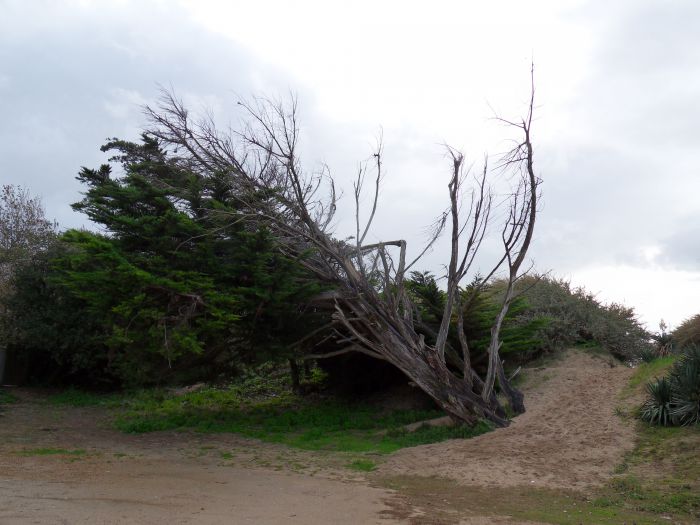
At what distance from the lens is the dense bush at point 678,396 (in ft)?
40.0

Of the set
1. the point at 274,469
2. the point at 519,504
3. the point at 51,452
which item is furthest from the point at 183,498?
the point at 51,452

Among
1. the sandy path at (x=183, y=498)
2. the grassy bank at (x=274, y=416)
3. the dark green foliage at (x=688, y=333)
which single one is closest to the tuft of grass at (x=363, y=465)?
the grassy bank at (x=274, y=416)

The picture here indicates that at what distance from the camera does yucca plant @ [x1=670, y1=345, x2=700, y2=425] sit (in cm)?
1209

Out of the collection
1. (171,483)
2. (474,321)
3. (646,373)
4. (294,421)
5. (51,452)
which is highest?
(474,321)

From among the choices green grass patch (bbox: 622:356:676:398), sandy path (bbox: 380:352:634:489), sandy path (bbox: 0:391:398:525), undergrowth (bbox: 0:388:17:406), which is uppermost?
green grass patch (bbox: 622:356:676:398)

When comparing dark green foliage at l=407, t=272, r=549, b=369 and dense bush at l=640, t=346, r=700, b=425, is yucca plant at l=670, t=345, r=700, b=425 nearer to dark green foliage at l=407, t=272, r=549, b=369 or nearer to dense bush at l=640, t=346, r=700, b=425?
dense bush at l=640, t=346, r=700, b=425

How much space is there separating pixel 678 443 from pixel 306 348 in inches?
Result: 410

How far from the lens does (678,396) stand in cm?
1261

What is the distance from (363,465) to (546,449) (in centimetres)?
362

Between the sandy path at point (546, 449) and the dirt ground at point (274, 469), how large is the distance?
0.07ft

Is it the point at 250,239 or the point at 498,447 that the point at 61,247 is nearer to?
the point at 250,239

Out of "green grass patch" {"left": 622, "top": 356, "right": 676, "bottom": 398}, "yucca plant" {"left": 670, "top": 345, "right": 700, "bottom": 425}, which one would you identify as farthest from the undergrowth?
"yucca plant" {"left": 670, "top": 345, "right": 700, "bottom": 425}

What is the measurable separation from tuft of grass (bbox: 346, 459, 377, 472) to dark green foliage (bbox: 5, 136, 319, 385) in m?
4.04

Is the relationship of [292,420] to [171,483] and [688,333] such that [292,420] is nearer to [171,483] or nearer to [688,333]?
[171,483]
